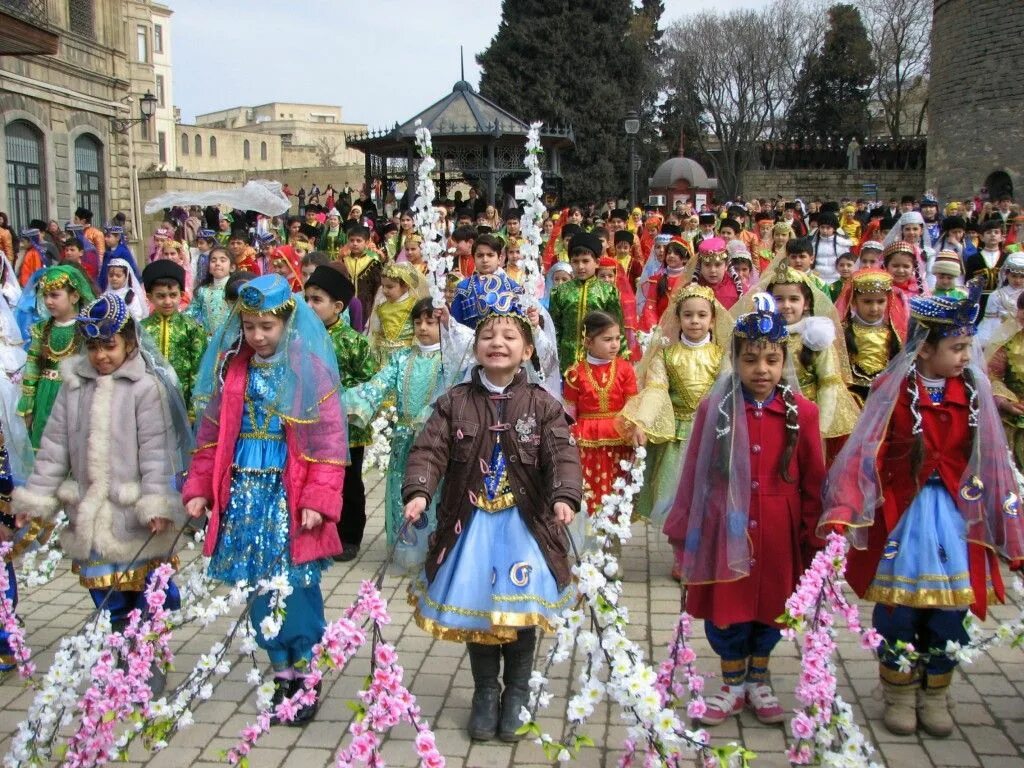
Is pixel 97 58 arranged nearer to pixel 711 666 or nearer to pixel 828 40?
pixel 711 666

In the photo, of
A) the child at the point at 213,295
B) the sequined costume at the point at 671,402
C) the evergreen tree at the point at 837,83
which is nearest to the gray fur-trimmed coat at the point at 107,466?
the sequined costume at the point at 671,402

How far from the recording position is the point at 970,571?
13.1ft

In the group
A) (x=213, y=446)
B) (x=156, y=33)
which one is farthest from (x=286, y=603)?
(x=156, y=33)

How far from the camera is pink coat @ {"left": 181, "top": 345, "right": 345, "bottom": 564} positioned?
4164 mm

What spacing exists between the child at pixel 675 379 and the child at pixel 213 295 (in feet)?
14.4

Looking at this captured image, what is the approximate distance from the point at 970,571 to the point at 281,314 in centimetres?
297

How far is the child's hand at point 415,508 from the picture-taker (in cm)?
373

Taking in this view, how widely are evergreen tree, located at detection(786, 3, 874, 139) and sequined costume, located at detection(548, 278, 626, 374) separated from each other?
41.8 m

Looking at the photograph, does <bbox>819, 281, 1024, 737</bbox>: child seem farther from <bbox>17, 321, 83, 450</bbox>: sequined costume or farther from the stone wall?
the stone wall

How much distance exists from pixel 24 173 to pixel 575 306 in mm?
18697

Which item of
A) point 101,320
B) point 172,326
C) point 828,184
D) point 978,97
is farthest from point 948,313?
point 828,184

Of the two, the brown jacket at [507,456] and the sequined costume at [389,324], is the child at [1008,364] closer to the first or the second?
the brown jacket at [507,456]

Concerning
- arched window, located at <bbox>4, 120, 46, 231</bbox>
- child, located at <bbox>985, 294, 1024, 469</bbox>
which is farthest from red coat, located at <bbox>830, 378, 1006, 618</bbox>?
arched window, located at <bbox>4, 120, 46, 231</bbox>

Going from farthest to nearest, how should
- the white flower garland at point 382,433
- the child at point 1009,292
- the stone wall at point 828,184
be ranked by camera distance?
1. the stone wall at point 828,184
2. the child at point 1009,292
3. the white flower garland at point 382,433
